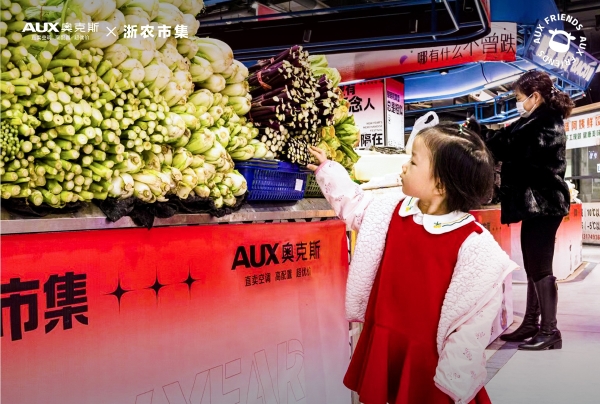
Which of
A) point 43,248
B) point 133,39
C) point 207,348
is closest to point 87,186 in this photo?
point 43,248

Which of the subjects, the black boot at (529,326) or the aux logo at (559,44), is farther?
the aux logo at (559,44)

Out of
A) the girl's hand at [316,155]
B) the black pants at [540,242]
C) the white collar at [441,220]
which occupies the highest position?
the girl's hand at [316,155]

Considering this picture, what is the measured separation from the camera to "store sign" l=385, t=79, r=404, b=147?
34.9 feet

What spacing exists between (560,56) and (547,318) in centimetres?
701

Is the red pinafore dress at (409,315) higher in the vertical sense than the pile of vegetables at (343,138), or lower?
lower

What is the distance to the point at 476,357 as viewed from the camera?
1994 mm

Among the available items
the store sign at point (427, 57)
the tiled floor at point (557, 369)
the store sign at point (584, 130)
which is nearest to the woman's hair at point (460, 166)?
the tiled floor at point (557, 369)

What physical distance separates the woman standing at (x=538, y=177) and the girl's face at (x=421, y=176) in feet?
8.13

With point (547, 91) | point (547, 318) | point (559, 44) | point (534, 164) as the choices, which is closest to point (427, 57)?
point (559, 44)

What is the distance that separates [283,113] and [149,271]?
94 centimetres

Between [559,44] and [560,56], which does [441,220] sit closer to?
[559,44]

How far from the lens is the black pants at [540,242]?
446 cm

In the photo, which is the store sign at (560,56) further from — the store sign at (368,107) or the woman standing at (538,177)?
the woman standing at (538,177)

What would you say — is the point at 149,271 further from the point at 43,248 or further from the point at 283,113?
the point at 283,113
